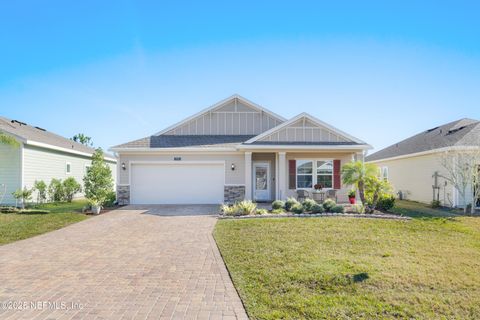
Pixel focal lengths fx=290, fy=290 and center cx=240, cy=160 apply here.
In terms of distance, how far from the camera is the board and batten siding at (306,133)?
15664mm

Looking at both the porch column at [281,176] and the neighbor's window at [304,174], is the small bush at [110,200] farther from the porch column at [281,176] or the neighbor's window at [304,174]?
the neighbor's window at [304,174]

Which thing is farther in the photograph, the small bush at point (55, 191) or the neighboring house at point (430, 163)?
the small bush at point (55, 191)

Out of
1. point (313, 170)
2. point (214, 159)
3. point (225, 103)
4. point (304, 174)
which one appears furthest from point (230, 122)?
point (313, 170)

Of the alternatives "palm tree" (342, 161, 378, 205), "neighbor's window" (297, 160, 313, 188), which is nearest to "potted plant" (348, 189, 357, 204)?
"neighbor's window" (297, 160, 313, 188)

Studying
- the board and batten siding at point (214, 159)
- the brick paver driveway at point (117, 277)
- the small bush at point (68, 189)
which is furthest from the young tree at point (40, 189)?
the brick paver driveway at point (117, 277)

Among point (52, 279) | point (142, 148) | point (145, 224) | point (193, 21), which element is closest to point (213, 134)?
point (142, 148)

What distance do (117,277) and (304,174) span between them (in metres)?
12.7

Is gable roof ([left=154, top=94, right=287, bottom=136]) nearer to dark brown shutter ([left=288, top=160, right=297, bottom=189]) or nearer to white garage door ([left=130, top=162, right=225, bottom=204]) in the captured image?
white garage door ([left=130, top=162, right=225, bottom=204])

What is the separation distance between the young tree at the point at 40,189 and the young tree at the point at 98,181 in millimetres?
4222

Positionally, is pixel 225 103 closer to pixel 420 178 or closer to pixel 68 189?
pixel 68 189

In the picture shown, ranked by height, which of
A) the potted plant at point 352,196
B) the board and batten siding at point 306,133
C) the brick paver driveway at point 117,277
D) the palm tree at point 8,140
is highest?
the board and batten siding at point 306,133

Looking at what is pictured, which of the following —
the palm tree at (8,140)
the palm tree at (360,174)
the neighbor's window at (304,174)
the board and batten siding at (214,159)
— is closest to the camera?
the palm tree at (360,174)

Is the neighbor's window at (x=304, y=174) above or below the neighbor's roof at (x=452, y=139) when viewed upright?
below

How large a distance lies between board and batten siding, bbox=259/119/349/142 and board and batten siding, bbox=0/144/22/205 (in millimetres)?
13543
